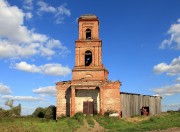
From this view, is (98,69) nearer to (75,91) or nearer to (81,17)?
(75,91)

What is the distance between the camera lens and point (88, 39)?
41.7 metres

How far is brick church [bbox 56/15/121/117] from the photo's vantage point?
3806cm

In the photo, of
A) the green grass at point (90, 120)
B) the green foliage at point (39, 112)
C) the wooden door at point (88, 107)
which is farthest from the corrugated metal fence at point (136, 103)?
the green foliage at point (39, 112)

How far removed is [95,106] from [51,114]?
6.76 metres

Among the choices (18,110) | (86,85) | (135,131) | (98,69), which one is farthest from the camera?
(18,110)

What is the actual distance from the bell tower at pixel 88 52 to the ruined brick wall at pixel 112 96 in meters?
1.74

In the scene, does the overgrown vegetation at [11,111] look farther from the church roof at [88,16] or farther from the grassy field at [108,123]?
the church roof at [88,16]

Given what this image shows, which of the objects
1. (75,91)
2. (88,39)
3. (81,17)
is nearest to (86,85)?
(75,91)

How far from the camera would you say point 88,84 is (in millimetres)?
37781

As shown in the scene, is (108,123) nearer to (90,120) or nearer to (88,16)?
(90,120)

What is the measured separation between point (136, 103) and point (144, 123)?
1254cm

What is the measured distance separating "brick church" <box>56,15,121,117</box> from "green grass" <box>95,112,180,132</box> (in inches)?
128

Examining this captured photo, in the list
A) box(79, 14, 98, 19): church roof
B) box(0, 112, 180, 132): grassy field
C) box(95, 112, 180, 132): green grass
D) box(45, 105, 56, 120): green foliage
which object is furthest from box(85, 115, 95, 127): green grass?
box(79, 14, 98, 19): church roof

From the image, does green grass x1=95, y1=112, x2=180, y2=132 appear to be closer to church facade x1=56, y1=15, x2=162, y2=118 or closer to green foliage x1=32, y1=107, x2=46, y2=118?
church facade x1=56, y1=15, x2=162, y2=118
